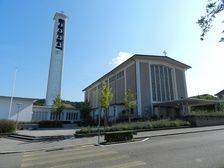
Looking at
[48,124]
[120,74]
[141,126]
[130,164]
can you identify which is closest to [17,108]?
[48,124]

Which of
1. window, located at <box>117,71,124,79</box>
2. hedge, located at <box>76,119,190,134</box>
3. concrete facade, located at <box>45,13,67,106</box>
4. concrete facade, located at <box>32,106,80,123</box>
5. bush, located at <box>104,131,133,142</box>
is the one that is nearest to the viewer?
bush, located at <box>104,131,133,142</box>

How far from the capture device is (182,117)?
27.0 m

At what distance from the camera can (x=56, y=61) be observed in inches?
2047

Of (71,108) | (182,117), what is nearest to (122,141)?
(182,117)

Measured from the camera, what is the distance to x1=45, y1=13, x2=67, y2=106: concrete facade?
50250 mm

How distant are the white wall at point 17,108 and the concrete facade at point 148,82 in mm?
13468

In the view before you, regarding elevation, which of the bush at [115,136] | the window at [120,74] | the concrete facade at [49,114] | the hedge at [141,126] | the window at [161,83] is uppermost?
the window at [120,74]

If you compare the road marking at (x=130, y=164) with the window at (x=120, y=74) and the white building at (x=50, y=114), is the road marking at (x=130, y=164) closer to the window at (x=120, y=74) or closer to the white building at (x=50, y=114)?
the window at (x=120, y=74)

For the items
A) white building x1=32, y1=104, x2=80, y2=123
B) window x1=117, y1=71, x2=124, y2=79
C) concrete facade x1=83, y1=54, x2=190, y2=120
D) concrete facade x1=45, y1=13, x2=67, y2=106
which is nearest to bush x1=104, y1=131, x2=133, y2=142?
concrete facade x1=83, y1=54, x2=190, y2=120

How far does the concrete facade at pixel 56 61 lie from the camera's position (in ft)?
165

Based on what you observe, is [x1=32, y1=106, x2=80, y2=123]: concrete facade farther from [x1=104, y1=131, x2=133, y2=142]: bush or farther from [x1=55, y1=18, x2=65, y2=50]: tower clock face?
[x1=104, y1=131, x2=133, y2=142]: bush

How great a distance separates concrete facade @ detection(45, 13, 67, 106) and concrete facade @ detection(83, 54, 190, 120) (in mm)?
15901

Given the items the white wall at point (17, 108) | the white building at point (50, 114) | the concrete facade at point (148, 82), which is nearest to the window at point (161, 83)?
the concrete facade at point (148, 82)

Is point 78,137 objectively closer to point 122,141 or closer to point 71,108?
point 122,141
